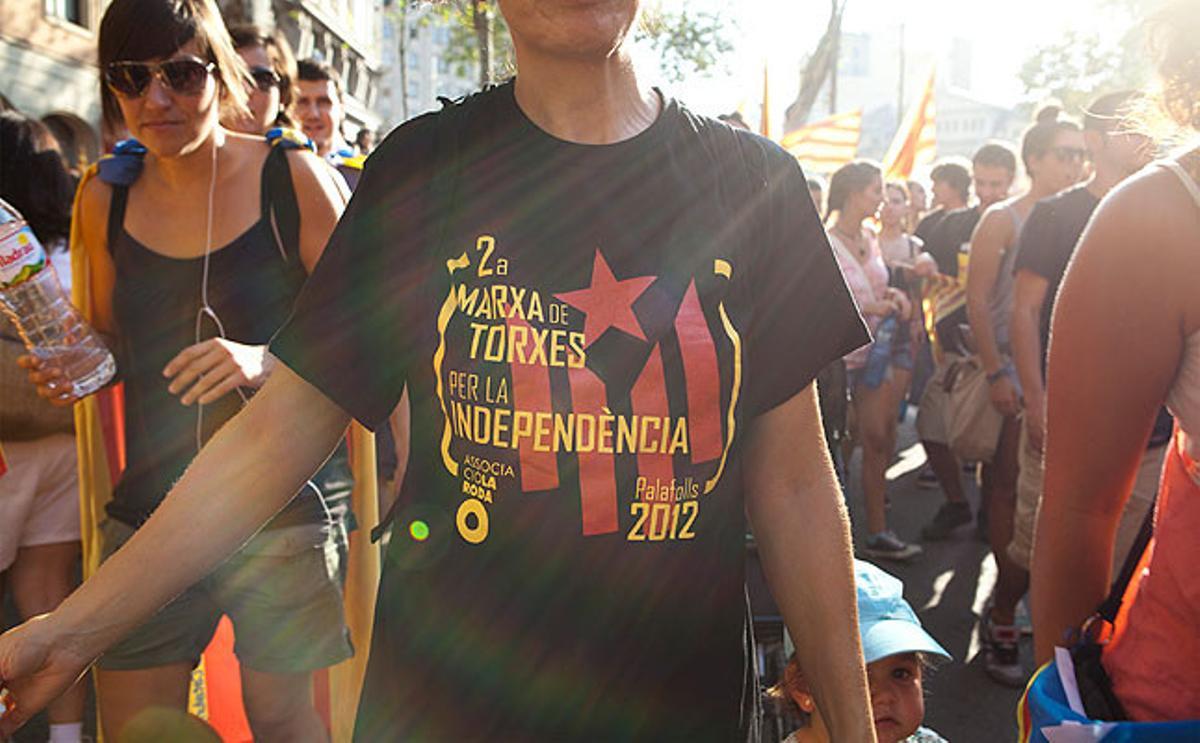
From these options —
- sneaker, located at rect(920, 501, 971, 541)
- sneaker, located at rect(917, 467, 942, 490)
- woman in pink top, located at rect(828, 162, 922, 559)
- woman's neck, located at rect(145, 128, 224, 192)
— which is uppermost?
woman's neck, located at rect(145, 128, 224, 192)

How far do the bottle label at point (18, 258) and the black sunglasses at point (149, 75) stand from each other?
38 centimetres

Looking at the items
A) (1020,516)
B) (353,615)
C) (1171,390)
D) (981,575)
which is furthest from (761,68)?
(1171,390)

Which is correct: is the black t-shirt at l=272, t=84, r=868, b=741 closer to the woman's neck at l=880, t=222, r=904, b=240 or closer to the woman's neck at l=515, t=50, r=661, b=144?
the woman's neck at l=515, t=50, r=661, b=144

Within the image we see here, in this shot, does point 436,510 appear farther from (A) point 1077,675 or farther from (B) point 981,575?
(B) point 981,575

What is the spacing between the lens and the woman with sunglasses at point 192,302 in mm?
2428

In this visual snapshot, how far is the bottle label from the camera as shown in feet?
7.40

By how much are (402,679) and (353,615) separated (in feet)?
4.92

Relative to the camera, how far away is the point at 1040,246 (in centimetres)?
417

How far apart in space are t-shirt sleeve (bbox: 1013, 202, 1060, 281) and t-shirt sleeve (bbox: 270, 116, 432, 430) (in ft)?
10.7

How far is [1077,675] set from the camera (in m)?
1.54

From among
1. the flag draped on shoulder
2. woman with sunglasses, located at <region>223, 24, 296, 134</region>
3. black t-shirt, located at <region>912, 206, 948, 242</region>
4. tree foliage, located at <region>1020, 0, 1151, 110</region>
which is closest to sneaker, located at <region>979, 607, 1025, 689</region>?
the flag draped on shoulder

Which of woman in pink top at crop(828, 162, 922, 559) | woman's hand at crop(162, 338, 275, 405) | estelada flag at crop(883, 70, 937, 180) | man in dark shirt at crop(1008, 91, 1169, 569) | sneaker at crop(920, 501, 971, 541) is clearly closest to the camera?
woman's hand at crop(162, 338, 275, 405)

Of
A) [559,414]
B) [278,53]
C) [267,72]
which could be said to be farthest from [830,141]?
[559,414]

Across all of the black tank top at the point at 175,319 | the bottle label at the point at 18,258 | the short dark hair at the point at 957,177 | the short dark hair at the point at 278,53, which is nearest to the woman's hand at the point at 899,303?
the short dark hair at the point at 957,177
